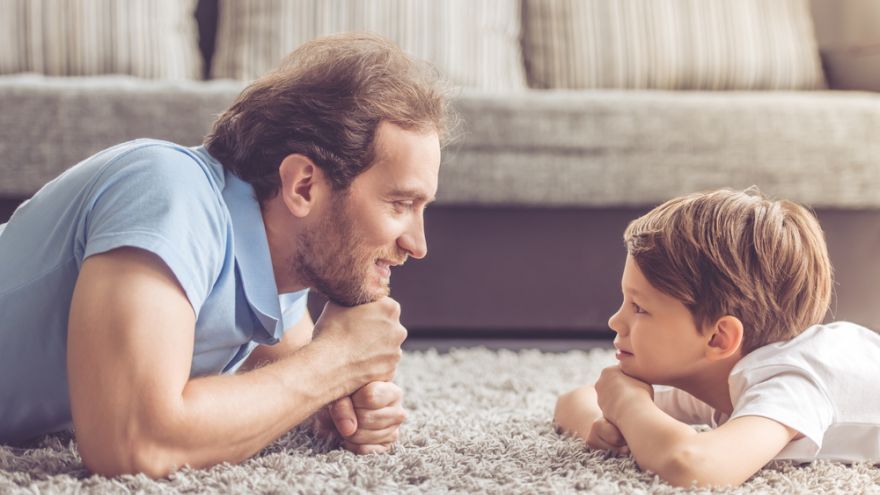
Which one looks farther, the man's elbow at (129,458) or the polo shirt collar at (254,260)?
the polo shirt collar at (254,260)

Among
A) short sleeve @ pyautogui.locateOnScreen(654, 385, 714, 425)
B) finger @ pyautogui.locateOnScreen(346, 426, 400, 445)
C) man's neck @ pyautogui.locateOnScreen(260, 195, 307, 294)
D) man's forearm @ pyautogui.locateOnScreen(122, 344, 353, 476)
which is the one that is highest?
man's neck @ pyautogui.locateOnScreen(260, 195, 307, 294)

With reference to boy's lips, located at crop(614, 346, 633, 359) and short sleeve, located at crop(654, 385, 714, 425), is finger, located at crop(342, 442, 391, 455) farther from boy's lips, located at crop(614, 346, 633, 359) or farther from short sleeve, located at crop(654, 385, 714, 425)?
short sleeve, located at crop(654, 385, 714, 425)

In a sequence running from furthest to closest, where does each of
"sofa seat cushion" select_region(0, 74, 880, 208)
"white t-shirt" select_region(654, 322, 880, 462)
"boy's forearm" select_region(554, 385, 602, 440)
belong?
"sofa seat cushion" select_region(0, 74, 880, 208)
"boy's forearm" select_region(554, 385, 602, 440)
"white t-shirt" select_region(654, 322, 880, 462)

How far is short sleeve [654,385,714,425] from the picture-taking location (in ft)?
4.21

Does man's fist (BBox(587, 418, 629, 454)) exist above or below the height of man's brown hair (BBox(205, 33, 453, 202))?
below

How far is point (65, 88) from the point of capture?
1817mm

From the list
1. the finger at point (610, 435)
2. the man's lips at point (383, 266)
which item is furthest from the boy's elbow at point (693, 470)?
the man's lips at point (383, 266)

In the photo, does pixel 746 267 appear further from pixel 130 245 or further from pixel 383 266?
pixel 130 245

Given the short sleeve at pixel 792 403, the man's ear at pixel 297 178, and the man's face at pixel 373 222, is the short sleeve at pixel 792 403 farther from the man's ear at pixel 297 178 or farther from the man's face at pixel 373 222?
the man's ear at pixel 297 178

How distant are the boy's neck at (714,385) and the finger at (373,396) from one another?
1.15 ft

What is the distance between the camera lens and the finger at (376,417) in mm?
1123

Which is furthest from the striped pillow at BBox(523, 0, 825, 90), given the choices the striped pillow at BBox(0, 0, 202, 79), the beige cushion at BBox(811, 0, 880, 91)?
the striped pillow at BBox(0, 0, 202, 79)

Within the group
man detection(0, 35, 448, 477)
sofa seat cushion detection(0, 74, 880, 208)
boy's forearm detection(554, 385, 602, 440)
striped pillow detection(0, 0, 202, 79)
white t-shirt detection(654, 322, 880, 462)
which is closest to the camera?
man detection(0, 35, 448, 477)

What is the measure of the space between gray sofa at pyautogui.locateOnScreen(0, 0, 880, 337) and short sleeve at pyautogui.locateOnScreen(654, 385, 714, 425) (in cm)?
65
